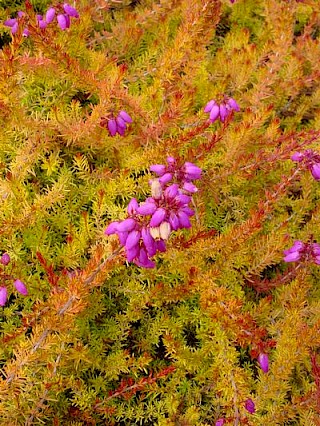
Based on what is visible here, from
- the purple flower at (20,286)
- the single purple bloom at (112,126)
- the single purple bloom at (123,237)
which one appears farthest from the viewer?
the single purple bloom at (112,126)

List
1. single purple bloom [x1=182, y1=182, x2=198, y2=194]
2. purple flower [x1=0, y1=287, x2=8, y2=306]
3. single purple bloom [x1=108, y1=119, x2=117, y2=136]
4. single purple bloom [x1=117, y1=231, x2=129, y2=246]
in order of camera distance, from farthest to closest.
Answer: single purple bloom [x1=108, y1=119, x2=117, y2=136] < purple flower [x1=0, y1=287, x2=8, y2=306] < single purple bloom [x1=182, y1=182, x2=198, y2=194] < single purple bloom [x1=117, y1=231, x2=129, y2=246]

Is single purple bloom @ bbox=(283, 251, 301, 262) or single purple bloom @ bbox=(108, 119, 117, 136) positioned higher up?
single purple bloom @ bbox=(108, 119, 117, 136)

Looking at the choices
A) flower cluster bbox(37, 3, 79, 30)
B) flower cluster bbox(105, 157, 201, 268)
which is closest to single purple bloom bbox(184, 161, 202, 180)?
flower cluster bbox(105, 157, 201, 268)

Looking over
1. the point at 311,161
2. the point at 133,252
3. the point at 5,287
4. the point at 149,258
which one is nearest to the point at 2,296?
the point at 5,287

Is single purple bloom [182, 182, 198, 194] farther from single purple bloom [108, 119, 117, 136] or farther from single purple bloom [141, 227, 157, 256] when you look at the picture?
single purple bloom [108, 119, 117, 136]

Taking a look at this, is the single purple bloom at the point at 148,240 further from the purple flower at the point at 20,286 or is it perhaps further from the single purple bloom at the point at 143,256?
the purple flower at the point at 20,286

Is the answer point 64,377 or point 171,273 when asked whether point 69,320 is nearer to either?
point 64,377

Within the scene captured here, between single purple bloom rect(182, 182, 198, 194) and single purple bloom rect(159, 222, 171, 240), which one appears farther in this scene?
single purple bloom rect(182, 182, 198, 194)

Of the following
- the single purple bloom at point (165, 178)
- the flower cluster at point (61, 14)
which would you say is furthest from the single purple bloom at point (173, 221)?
→ the flower cluster at point (61, 14)
